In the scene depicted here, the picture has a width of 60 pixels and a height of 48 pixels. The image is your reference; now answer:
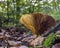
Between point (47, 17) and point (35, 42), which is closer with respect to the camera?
point (35, 42)

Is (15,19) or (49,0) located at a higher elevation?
(49,0)

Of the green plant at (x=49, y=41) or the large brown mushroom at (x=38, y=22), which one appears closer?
the green plant at (x=49, y=41)

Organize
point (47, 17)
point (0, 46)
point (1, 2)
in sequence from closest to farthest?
point (0, 46)
point (47, 17)
point (1, 2)

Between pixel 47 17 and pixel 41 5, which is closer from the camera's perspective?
pixel 47 17

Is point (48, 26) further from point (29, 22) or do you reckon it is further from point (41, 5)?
point (41, 5)

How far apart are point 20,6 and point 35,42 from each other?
1093 mm

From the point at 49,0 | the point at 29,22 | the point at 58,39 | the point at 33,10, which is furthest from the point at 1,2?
the point at 58,39

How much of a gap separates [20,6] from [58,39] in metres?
1.25

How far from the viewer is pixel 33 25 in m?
2.21

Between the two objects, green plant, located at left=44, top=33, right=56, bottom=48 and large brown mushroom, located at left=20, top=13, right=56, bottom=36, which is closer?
green plant, located at left=44, top=33, right=56, bottom=48

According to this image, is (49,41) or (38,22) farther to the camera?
(38,22)

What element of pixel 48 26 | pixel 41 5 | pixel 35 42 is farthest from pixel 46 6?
pixel 35 42

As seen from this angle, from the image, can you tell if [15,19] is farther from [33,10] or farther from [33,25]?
[33,25]

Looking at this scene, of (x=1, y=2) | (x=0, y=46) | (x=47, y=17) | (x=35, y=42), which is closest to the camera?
(x=0, y=46)
